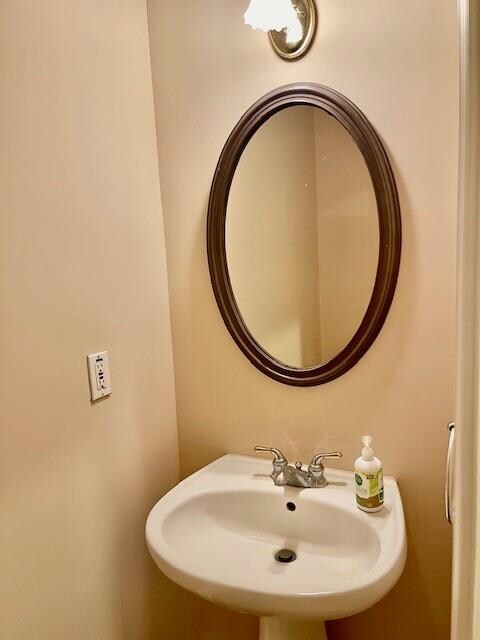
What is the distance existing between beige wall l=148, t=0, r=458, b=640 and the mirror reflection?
9 cm

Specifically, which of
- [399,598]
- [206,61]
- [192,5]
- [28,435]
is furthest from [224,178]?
[399,598]

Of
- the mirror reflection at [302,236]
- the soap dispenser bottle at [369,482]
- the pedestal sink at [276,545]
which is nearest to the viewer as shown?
the pedestal sink at [276,545]

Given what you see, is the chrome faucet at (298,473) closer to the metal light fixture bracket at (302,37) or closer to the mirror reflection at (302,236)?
the mirror reflection at (302,236)

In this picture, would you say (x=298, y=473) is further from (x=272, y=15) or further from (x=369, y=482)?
(x=272, y=15)

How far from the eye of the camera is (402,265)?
117 centimetres

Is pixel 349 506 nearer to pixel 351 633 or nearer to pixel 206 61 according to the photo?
pixel 351 633

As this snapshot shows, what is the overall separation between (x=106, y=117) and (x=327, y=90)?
563 millimetres

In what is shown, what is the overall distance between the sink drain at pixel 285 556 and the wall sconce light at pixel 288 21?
127cm

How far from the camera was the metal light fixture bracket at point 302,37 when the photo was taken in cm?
118

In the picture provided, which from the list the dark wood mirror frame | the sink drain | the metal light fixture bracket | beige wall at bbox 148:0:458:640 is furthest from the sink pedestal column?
the metal light fixture bracket

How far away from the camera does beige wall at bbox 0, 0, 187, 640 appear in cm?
95

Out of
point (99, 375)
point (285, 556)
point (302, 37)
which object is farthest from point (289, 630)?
point (302, 37)

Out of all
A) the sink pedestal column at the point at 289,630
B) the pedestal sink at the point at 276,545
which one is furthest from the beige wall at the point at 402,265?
the sink pedestal column at the point at 289,630

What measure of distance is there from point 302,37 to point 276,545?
1309mm
